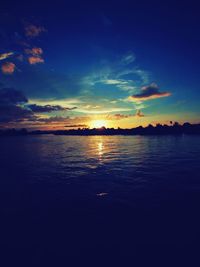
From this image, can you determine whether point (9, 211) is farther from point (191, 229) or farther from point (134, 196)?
point (191, 229)

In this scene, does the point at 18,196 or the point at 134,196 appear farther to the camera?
the point at 18,196

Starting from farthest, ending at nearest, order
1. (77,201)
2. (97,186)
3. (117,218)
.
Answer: (97,186) → (77,201) → (117,218)

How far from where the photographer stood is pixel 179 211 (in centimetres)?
1705

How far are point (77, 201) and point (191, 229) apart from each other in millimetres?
11239

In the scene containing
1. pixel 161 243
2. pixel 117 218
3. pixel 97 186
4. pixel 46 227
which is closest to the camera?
pixel 161 243

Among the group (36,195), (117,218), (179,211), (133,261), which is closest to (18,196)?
(36,195)

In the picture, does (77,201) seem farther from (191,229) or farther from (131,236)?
(191,229)

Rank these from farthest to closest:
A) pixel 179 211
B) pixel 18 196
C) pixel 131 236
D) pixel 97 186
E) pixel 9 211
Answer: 1. pixel 97 186
2. pixel 18 196
3. pixel 9 211
4. pixel 179 211
5. pixel 131 236

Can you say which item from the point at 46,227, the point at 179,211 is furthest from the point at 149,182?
the point at 46,227

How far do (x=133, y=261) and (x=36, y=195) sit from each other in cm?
1517

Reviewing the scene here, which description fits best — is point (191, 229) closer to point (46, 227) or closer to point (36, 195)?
point (46, 227)

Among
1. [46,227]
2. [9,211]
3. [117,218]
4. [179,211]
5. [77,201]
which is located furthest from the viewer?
[77,201]

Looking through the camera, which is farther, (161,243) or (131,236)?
(131,236)

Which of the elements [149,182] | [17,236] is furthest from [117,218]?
[149,182]
